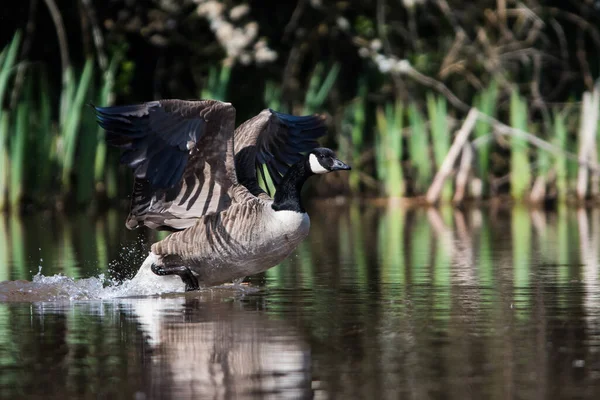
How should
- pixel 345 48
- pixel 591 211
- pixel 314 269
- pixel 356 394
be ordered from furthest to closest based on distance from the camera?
pixel 345 48, pixel 591 211, pixel 314 269, pixel 356 394

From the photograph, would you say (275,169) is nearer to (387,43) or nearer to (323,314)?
(323,314)

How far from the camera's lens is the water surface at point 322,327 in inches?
213

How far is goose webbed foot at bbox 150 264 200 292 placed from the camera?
363 inches

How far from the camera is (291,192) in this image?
9.07m

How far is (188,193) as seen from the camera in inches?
380

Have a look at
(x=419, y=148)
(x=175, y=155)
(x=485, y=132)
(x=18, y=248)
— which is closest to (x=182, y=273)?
(x=175, y=155)

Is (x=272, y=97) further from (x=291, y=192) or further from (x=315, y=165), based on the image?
(x=291, y=192)

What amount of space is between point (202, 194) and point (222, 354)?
3.59m

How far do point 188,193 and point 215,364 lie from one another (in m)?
3.89

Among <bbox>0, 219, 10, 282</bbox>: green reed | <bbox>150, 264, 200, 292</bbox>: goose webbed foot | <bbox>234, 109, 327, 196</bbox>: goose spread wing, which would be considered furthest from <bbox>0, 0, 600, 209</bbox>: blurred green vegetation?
<bbox>150, 264, 200, 292</bbox>: goose webbed foot

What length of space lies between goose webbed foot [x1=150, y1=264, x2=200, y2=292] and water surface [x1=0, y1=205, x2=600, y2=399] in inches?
7.9

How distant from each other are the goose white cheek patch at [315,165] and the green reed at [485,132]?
11.4 m

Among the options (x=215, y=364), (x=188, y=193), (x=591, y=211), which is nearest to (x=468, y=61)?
(x=591, y=211)

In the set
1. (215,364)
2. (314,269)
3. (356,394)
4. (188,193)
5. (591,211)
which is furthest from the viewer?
(591,211)
